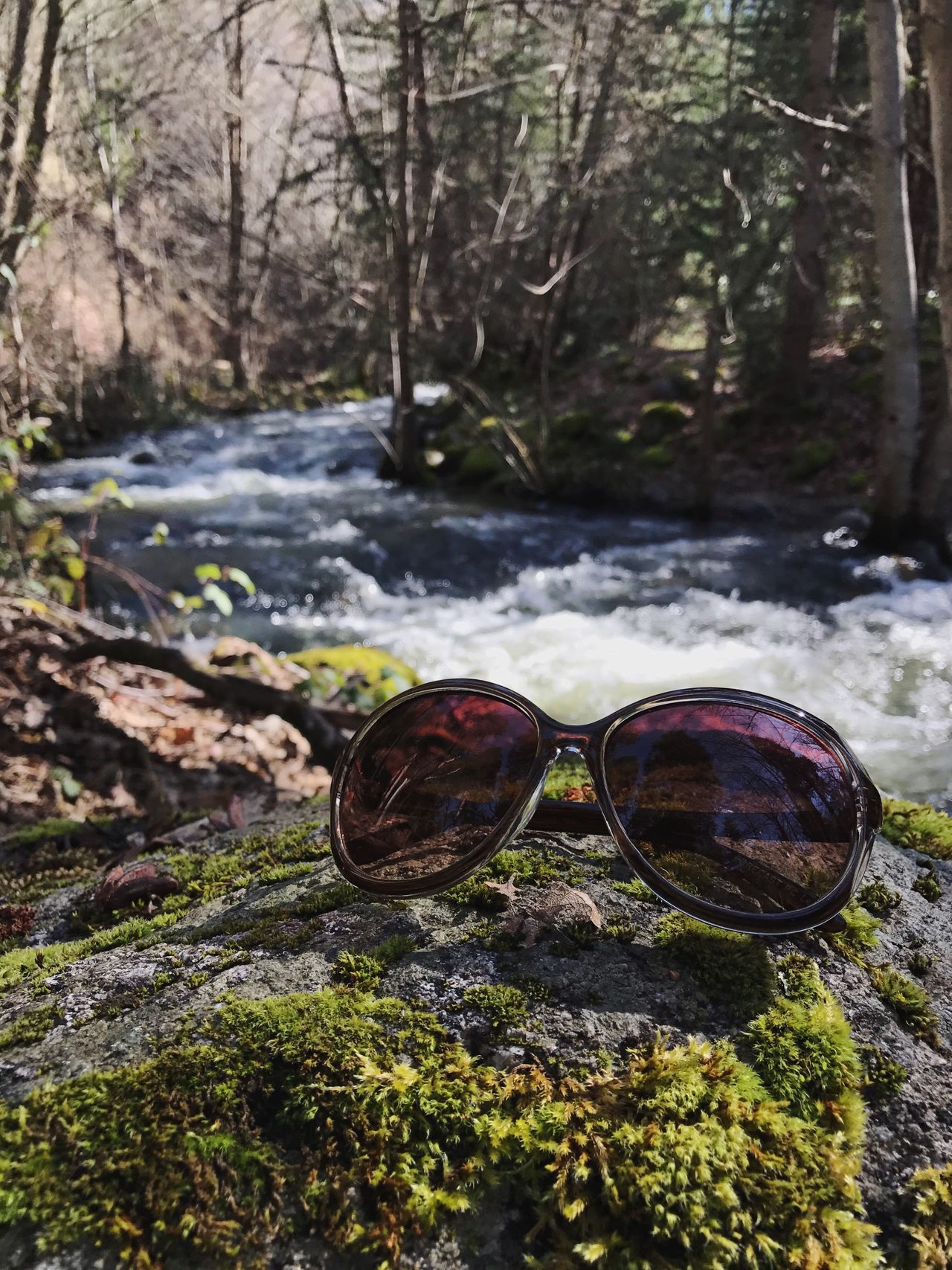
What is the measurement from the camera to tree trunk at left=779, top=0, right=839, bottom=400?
378 inches

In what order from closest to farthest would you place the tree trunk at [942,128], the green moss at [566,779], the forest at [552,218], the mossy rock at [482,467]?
the green moss at [566,779], the tree trunk at [942,128], the forest at [552,218], the mossy rock at [482,467]

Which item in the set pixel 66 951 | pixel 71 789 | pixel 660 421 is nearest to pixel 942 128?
pixel 66 951

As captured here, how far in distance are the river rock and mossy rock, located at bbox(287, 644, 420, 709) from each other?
2884 millimetres

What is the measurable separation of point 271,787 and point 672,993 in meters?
2.73

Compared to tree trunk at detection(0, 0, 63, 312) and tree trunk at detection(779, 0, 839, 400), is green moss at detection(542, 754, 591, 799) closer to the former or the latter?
tree trunk at detection(0, 0, 63, 312)

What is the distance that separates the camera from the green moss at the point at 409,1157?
80 cm

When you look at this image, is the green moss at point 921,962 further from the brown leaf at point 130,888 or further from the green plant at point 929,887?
the brown leaf at point 130,888

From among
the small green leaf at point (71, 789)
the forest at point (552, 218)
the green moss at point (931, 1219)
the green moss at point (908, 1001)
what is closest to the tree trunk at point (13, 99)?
the forest at point (552, 218)

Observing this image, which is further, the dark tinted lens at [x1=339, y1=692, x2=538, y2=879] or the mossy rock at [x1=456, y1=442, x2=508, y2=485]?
the mossy rock at [x1=456, y1=442, x2=508, y2=485]

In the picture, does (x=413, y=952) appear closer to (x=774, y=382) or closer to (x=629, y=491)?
(x=629, y=491)

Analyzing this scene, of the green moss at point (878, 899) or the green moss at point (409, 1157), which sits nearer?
the green moss at point (409, 1157)

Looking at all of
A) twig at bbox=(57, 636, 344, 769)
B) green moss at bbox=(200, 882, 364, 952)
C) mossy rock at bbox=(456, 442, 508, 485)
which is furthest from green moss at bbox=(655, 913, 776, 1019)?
mossy rock at bbox=(456, 442, 508, 485)

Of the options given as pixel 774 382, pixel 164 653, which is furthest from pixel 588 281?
pixel 164 653

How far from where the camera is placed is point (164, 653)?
382 centimetres
